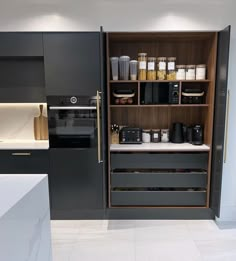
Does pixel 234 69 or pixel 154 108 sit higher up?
pixel 234 69

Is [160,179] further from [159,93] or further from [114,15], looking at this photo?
[114,15]

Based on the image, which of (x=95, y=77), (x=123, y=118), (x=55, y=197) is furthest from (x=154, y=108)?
(x=55, y=197)

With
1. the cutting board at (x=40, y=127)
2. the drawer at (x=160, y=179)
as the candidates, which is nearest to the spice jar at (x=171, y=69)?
the drawer at (x=160, y=179)

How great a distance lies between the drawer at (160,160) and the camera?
2.82 m

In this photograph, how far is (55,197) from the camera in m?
2.85

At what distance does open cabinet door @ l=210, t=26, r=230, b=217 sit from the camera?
246 centimetres

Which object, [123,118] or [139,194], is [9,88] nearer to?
[123,118]

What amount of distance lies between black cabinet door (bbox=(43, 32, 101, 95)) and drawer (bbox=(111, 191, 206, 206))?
1.26m

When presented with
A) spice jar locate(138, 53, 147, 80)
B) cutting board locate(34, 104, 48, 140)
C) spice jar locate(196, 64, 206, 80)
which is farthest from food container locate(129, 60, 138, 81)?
cutting board locate(34, 104, 48, 140)

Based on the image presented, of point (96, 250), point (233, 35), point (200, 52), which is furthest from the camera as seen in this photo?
point (200, 52)

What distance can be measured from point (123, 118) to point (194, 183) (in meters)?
1.20

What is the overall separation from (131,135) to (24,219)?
1.93 metres

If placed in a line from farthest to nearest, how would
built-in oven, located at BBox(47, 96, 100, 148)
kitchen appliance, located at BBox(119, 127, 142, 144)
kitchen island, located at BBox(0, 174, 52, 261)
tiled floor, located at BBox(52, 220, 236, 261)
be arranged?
1. kitchen appliance, located at BBox(119, 127, 142, 144)
2. built-in oven, located at BBox(47, 96, 100, 148)
3. tiled floor, located at BBox(52, 220, 236, 261)
4. kitchen island, located at BBox(0, 174, 52, 261)

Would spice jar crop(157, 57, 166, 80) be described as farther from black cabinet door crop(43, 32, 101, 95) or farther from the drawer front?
the drawer front
